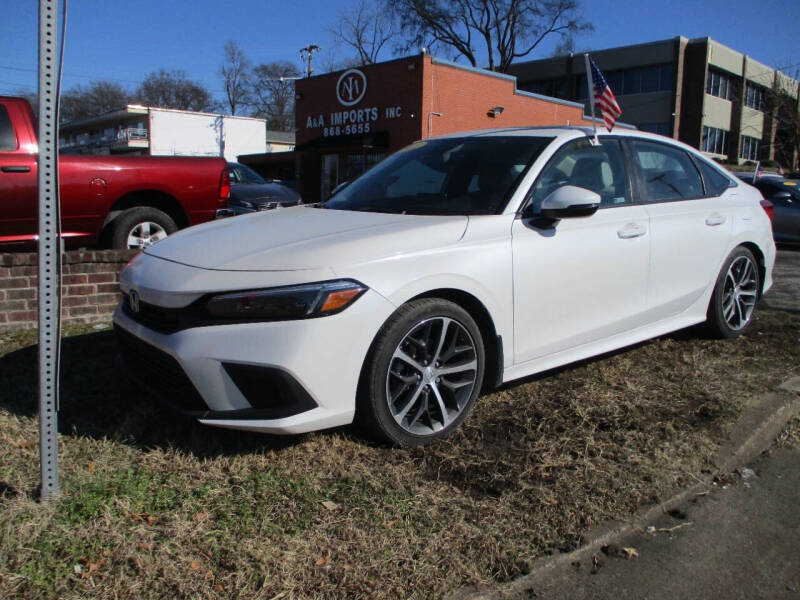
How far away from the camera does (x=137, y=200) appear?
6762 mm

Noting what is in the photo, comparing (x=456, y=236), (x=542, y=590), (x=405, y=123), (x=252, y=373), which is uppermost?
(x=405, y=123)

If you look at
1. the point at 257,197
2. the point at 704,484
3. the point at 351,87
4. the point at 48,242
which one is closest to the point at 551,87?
the point at 351,87

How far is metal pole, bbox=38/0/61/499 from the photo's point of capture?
2.40 metres

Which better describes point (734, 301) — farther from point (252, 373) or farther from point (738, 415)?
point (252, 373)

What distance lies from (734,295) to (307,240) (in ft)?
11.4

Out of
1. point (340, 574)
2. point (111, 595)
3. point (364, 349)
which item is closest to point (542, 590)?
point (340, 574)

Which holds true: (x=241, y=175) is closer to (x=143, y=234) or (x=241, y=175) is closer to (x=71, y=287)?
(x=143, y=234)

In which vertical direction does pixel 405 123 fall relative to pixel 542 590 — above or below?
above

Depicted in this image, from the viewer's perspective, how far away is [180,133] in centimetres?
4578

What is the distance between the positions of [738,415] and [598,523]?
1.47m

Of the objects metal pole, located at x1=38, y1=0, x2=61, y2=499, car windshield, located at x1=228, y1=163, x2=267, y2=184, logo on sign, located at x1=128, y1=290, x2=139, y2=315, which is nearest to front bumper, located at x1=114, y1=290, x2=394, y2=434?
logo on sign, located at x1=128, y1=290, x2=139, y2=315

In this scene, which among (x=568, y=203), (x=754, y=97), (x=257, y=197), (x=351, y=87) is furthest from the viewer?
(x=754, y=97)

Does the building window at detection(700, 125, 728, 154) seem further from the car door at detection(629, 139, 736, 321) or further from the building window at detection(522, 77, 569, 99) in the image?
the car door at detection(629, 139, 736, 321)

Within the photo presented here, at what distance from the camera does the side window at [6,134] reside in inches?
232
